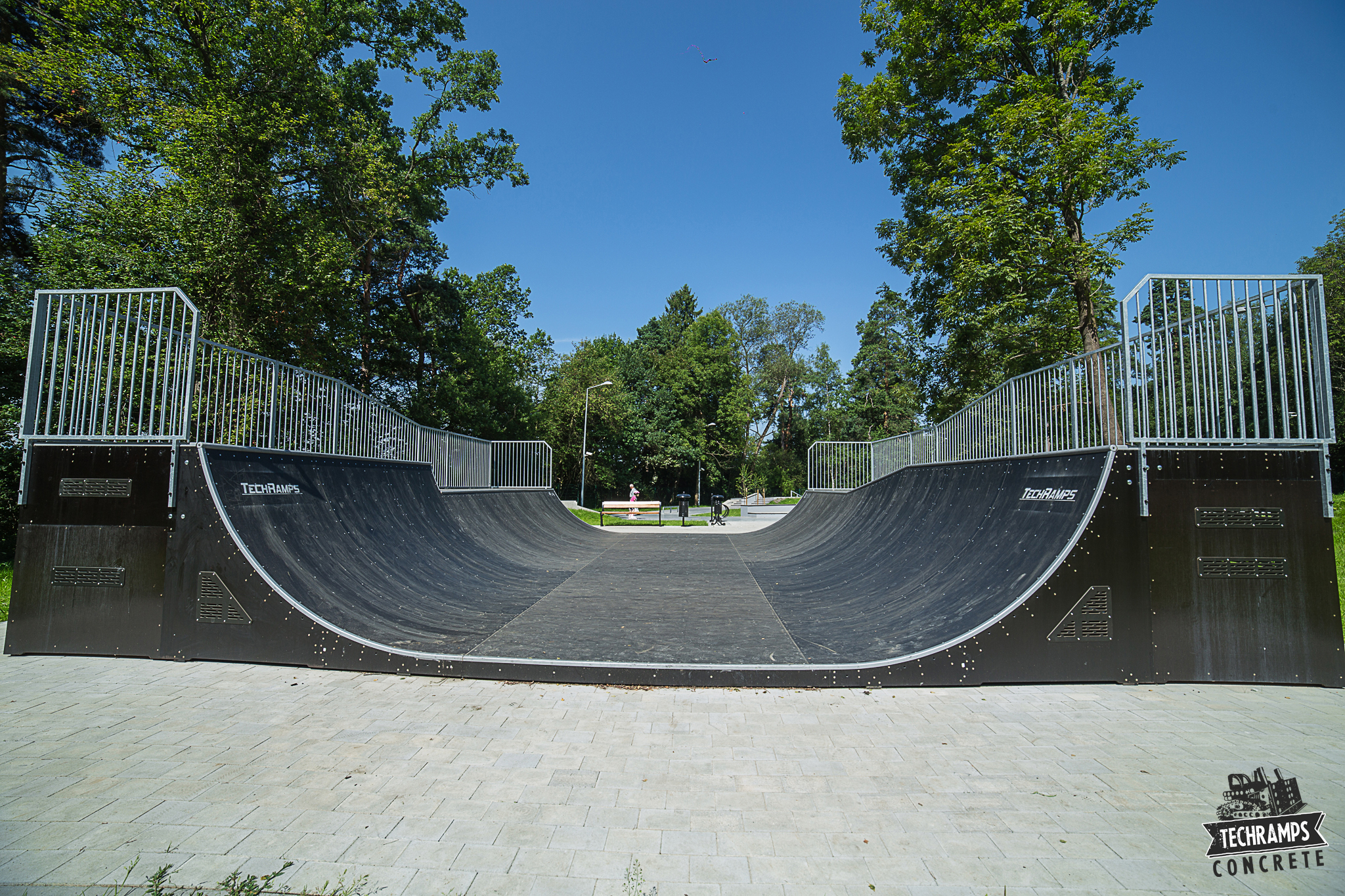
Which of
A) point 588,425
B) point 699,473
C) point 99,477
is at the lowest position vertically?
point 99,477

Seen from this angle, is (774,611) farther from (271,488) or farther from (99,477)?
(99,477)

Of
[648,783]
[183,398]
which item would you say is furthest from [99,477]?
[648,783]

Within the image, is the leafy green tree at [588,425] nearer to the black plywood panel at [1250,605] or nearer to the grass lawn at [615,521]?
the grass lawn at [615,521]

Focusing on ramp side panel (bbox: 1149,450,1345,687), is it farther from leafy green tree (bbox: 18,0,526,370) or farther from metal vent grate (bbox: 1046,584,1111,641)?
leafy green tree (bbox: 18,0,526,370)

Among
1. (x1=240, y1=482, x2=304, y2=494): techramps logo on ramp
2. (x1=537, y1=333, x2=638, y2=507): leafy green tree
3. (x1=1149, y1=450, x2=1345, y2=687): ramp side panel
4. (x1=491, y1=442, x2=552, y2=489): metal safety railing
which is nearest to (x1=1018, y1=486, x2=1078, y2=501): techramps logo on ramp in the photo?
(x1=1149, y1=450, x2=1345, y2=687): ramp side panel

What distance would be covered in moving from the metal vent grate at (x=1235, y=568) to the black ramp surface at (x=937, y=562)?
92 centimetres

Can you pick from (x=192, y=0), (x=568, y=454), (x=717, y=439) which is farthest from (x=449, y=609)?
(x=717, y=439)

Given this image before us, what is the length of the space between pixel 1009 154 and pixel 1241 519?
11050 mm

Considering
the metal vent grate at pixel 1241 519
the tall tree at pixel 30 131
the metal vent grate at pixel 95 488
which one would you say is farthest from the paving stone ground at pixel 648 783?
the tall tree at pixel 30 131

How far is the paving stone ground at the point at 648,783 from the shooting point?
2297 mm

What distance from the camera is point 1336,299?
27.5 m

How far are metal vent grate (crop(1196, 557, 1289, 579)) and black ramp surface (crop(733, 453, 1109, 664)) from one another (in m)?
0.92

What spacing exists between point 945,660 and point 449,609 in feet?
15.5

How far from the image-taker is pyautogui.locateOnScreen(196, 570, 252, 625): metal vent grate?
505 cm
